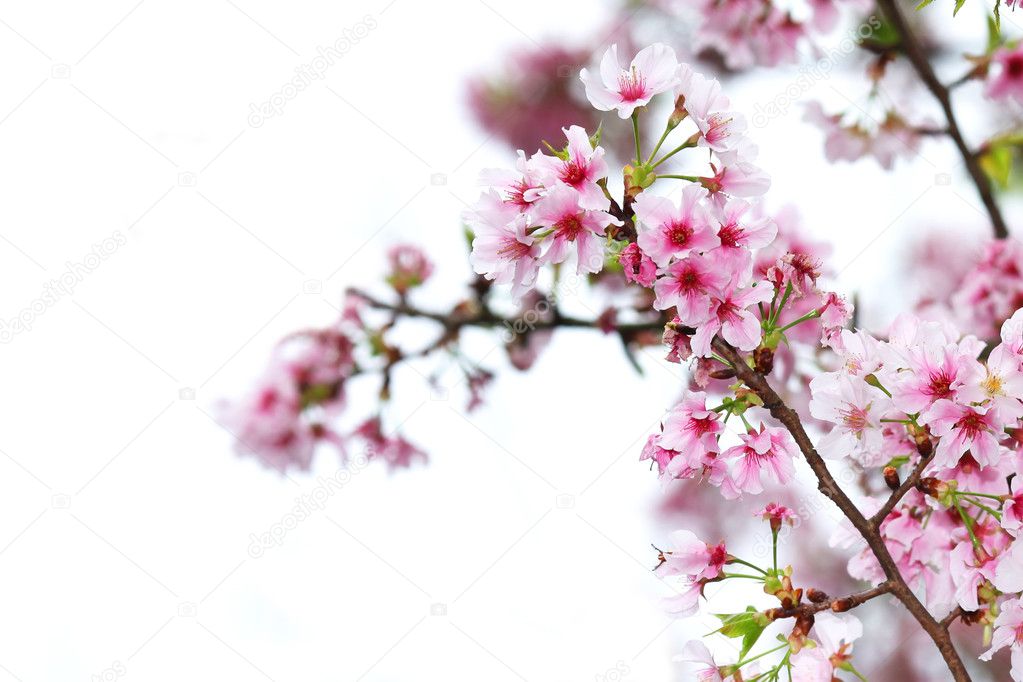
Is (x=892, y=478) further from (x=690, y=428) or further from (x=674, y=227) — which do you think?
(x=674, y=227)

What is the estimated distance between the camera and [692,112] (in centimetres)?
118

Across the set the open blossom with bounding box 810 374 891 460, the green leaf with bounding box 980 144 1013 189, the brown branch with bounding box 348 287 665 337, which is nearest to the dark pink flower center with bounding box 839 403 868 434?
the open blossom with bounding box 810 374 891 460

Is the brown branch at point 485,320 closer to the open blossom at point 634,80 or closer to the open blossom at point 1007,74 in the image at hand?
the open blossom at point 634,80

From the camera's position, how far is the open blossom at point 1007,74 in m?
2.20

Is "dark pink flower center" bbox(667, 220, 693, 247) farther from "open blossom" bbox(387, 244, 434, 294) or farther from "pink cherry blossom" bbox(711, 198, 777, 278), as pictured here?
"open blossom" bbox(387, 244, 434, 294)

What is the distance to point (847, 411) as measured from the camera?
1176mm

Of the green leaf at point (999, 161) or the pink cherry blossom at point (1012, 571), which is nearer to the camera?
the pink cherry blossom at point (1012, 571)

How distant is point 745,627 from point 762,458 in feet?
0.70

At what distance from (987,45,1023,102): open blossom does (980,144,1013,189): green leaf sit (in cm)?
13

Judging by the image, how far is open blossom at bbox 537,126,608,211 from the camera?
114cm

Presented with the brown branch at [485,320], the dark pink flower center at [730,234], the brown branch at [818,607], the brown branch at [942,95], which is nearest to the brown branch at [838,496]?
the brown branch at [818,607]

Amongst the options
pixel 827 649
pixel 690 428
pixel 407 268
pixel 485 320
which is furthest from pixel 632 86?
pixel 407 268

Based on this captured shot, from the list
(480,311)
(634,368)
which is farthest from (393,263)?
(634,368)

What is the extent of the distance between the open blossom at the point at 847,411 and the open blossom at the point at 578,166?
0.35m
